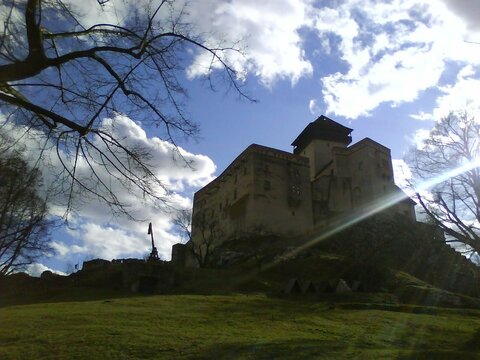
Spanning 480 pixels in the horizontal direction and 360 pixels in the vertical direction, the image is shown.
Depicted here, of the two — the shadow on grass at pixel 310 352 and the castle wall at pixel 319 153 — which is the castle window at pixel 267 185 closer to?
the castle wall at pixel 319 153

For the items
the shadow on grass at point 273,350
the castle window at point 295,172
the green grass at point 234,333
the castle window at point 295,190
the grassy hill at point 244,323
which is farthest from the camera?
the castle window at point 295,172

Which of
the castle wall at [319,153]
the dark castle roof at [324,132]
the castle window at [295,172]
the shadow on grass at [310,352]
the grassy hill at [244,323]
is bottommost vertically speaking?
the shadow on grass at [310,352]

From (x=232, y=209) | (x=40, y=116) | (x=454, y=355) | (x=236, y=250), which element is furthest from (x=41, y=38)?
(x=232, y=209)

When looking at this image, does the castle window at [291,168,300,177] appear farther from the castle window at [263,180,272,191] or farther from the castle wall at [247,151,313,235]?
the castle window at [263,180,272,191]

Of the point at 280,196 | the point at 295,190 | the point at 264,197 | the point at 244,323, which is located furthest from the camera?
the point at 295,190

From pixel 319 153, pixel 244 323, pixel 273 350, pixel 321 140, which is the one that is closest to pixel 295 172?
pixel 319 153

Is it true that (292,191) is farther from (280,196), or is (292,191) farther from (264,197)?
(264,197)

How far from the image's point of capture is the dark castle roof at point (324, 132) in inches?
2813

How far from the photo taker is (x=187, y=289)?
32.4 meters

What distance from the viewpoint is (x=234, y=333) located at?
41.3 ft

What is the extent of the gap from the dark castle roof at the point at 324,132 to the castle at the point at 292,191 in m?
2.27

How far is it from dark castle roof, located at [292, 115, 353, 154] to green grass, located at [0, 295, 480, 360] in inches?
2080

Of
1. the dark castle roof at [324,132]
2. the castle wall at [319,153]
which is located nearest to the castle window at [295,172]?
the castle wall at [319,153]

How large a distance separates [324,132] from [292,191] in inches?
676
